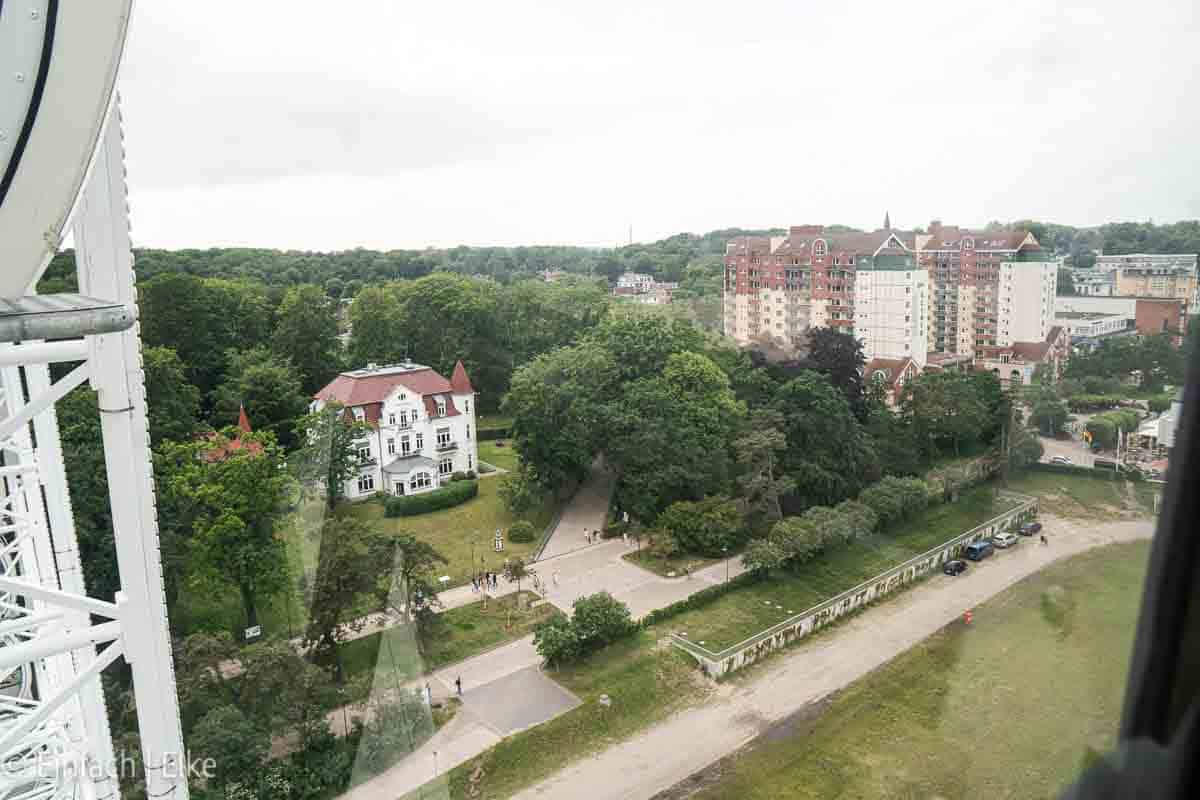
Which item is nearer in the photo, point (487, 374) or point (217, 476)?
point (217, 476)

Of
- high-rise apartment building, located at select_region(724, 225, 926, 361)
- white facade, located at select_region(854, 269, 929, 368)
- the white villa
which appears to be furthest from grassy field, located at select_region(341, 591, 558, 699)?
high-rise apartment building, located at select_region(724, 225, 926, 361)

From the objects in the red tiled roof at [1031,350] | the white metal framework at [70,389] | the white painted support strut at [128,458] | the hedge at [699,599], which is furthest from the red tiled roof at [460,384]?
the white painted support strut at [128,458]

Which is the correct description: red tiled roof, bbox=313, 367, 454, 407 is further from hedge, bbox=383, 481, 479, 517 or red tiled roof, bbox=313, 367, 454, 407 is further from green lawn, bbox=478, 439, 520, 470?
hedge, bbox=383, 481, 479, 517

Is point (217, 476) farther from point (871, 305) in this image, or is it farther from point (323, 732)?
point (871, 305)

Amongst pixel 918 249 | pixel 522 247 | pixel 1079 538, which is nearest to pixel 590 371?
pixel 918 249

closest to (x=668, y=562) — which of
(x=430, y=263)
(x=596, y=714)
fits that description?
(x=596, y=714)

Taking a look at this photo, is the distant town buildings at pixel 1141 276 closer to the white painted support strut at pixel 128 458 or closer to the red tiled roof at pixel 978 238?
the red tiled roof at pixel 978 238
